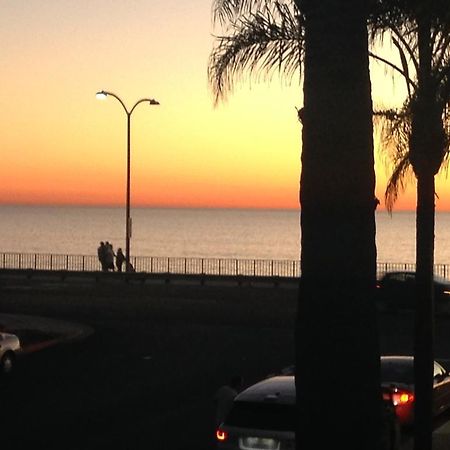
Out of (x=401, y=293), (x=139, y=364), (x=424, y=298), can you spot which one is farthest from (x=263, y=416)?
(x=401, y=293)

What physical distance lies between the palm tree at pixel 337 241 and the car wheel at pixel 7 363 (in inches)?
630

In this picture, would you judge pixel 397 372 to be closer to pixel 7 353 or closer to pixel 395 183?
pixel 395 183

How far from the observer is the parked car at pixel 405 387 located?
1588cm

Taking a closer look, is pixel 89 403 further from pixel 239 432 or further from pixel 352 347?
pixel 352 347

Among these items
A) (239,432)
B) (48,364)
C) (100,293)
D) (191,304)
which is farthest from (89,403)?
(100,293)

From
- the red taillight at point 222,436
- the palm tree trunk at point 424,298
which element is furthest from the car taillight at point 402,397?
the red taillight at point 222,436

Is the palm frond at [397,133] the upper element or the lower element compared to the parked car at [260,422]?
upper

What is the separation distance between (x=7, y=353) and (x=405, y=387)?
9579 millimetres

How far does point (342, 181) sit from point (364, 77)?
0.74m

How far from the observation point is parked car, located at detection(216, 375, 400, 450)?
12.1 m

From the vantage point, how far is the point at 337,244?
6797mm

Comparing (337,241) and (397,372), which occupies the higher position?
(337,241)

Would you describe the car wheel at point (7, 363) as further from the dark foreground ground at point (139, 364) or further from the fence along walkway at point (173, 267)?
the fence along walkway at point (173, 267)

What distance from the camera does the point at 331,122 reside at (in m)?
6.92
